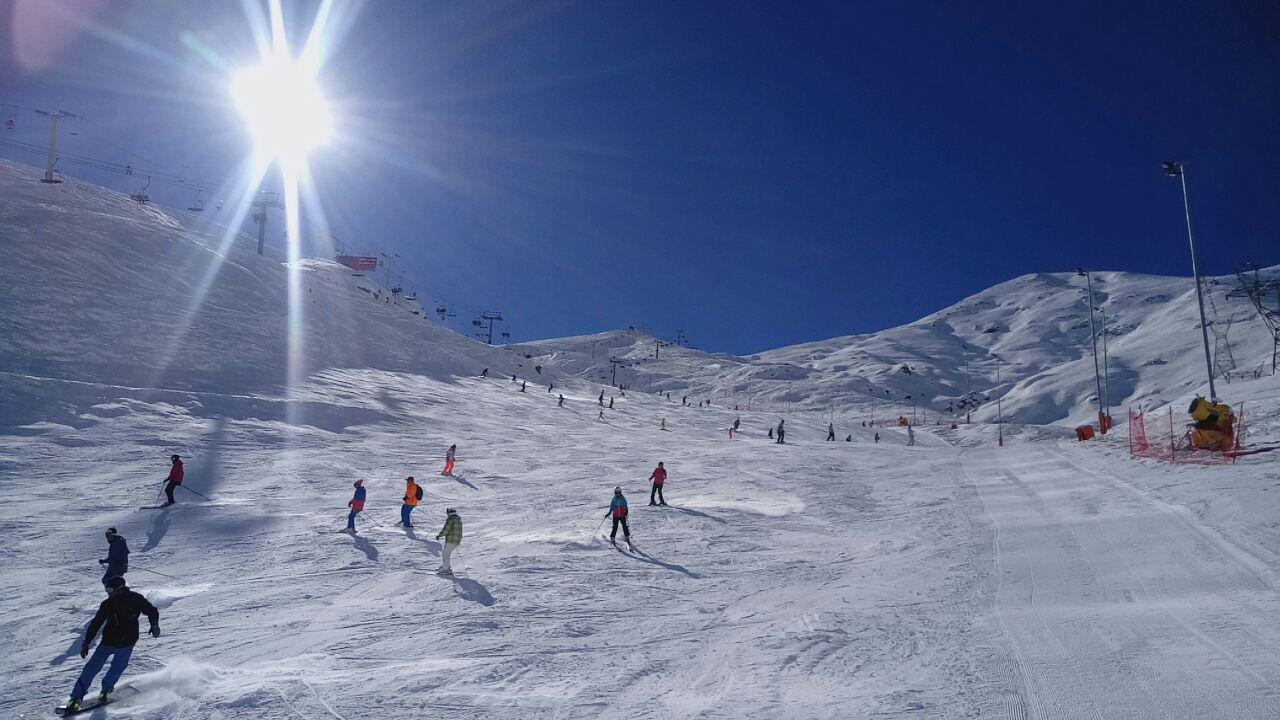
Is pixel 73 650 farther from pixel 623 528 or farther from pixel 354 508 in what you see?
pixel 623 528

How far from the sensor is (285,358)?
143 ft

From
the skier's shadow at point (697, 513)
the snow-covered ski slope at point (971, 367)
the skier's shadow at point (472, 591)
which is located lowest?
the skier's shadow at point (472, 591)

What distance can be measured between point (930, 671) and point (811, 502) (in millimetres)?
14268

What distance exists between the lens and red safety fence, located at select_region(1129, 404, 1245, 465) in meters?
19.3

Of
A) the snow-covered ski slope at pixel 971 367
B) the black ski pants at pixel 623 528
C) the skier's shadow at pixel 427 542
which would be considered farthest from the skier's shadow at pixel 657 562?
the snow-covered ski slope at pixel 971 367

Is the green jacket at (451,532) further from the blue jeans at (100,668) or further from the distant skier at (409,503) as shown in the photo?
the blue jeans at (100,668)

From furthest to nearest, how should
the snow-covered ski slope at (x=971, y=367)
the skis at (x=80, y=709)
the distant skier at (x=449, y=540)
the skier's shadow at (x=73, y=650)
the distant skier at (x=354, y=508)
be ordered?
the snow-covered ski slope at (x=971, y=367)
the distant skier at (x=354, y=508)
the distant skier at (x=449, y=540)
the skier's shadow at (x=73, y=650)
the skis at (x=80, y=709)

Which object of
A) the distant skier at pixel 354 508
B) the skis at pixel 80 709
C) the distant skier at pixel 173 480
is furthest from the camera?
the distant skier at pixel 173 480

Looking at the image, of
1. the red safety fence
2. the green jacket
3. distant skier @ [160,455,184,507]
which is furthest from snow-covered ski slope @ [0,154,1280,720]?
the red safety fence

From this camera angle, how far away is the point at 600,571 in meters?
13.1

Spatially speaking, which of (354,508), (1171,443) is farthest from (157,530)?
(1171,443)

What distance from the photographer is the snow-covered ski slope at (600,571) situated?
712cm

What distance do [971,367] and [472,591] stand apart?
7101 inches

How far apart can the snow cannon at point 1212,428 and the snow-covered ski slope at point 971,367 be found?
2859 inches
